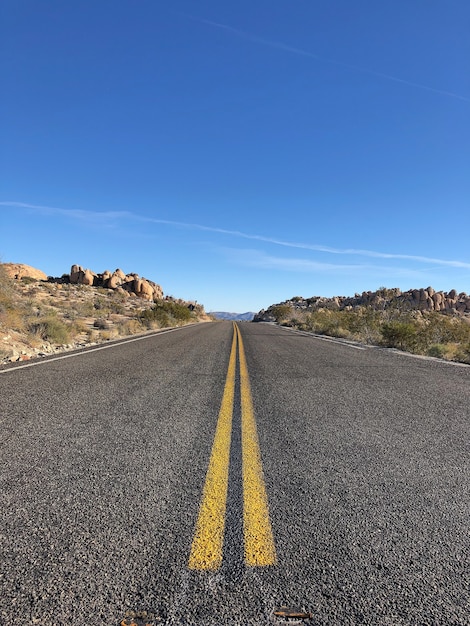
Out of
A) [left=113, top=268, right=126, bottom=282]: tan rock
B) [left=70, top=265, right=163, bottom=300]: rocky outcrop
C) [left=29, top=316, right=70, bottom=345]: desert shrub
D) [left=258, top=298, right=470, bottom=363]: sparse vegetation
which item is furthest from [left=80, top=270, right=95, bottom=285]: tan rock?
[left=29, top=316, right=70, bottom=345]: desert shrub

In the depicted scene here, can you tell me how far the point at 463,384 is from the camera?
6.62m

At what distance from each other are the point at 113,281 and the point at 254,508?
7783cm

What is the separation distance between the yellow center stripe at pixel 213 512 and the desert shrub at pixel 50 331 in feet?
35.6

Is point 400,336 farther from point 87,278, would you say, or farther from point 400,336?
point 87,278

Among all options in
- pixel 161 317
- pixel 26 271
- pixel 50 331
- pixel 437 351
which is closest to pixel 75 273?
pixel 26 271

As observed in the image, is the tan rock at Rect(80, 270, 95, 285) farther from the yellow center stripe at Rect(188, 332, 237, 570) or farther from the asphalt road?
the yellow center stripe at Rect(188, 332, 237, 570)

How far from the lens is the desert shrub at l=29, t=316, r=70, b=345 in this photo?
496 inches

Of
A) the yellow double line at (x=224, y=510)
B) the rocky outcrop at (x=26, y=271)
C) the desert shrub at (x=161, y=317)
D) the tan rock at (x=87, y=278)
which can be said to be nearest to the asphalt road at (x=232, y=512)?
the yellow double line at (x=224, y=510)

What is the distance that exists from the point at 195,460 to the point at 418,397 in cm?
400

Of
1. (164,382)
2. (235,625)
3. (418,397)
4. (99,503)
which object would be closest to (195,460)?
(99,503)

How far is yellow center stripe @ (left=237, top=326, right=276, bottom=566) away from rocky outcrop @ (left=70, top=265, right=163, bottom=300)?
7324 centimetres

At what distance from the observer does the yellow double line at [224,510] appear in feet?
5.61

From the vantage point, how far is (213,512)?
82.8 inches

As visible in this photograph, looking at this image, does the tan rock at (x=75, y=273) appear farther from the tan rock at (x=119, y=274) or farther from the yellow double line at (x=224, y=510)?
the yellow double line at (x=224, y=510)
